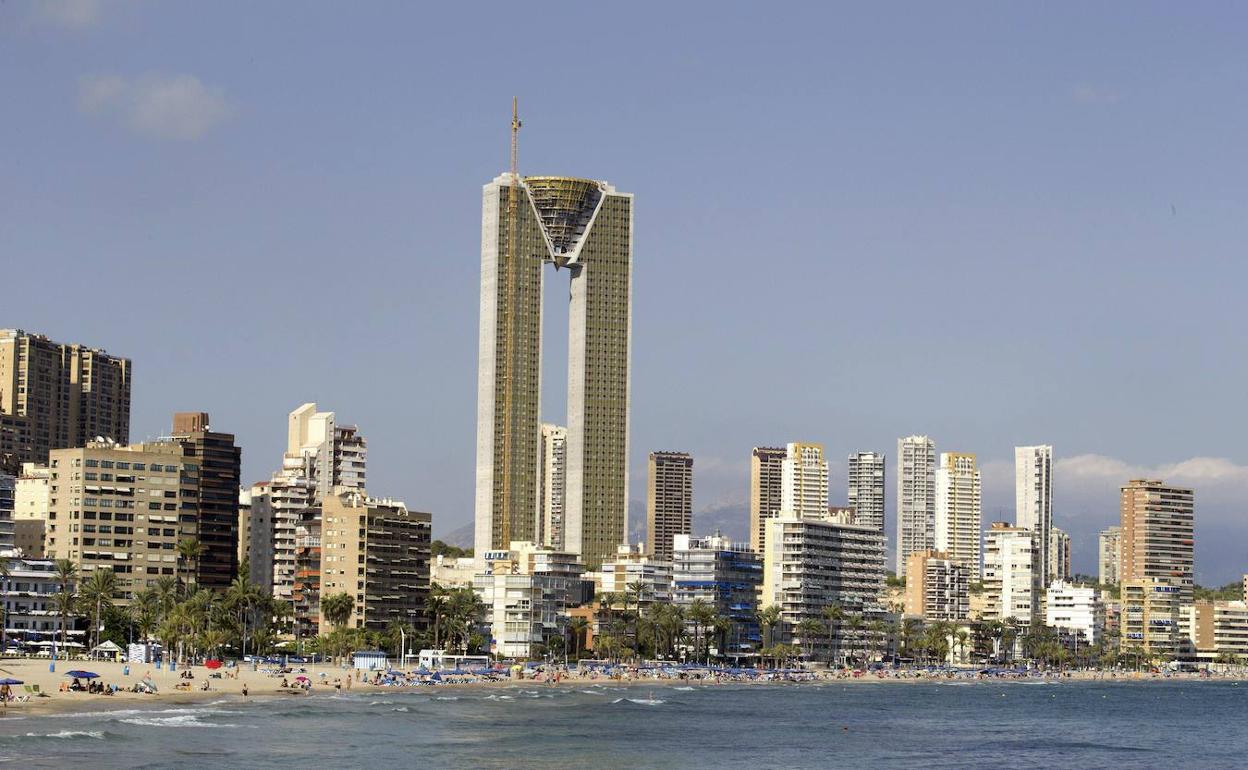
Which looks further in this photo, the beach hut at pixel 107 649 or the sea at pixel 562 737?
the beach hut at pixel 107 649

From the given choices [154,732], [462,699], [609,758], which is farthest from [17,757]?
[462,699]

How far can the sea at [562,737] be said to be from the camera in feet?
378

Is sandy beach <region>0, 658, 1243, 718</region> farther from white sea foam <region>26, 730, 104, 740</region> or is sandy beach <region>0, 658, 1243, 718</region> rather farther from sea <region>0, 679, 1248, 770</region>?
white sea foam <region>26, 730, 104, 740</region>

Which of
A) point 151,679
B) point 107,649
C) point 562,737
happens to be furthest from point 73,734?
point 107,649

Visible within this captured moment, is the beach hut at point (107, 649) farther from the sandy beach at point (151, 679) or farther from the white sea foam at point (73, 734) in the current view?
the white sea foam at point (73, 734)

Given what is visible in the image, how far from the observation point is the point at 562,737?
13700 centimetres

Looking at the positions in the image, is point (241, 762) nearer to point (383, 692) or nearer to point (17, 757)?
point (17, 757)

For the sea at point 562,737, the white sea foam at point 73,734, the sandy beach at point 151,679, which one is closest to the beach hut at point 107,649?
the sandy beach at point 151,679

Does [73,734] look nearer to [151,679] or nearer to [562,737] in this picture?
[562,737]

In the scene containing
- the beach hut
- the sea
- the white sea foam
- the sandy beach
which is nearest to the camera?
the sea

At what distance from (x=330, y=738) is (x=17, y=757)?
89.4ft

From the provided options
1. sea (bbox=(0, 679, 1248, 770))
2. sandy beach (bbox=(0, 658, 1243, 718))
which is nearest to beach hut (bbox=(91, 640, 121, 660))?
sandy beach (bbox=(0, 658, 1243, 718))

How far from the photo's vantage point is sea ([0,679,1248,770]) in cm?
11525

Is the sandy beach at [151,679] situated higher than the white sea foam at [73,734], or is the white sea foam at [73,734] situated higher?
the white sea foam at [73,734]
